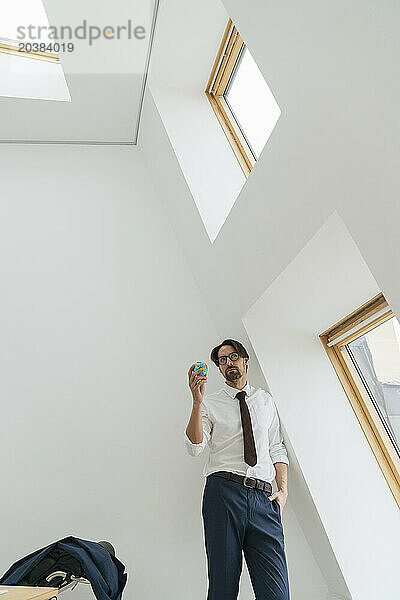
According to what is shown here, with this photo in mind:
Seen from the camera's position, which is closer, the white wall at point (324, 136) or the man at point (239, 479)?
the white wall at point (324, 136)

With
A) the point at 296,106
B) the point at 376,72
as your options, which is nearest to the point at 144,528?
the point at 296,106

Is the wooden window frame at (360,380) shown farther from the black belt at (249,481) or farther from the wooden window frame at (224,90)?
the wooden window frame at (224,90)

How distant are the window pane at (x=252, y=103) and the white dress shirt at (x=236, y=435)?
136cm

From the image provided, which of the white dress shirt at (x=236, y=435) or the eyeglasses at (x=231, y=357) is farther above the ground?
the eyeglasses at (x=231, y=357)

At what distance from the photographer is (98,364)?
135 inches

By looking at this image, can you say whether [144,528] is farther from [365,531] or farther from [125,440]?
[365,531]

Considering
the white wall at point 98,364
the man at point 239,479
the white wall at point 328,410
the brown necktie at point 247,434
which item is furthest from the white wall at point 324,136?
the white wall at point 98,364

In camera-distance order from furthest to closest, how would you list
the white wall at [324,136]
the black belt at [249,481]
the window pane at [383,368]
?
the window pane at [383,368], the black belt at [249,481], the white wall at [324,136]

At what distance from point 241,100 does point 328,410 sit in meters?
1.89

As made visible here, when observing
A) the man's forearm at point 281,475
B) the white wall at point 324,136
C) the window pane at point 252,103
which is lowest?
the man's forearm at point 281,475

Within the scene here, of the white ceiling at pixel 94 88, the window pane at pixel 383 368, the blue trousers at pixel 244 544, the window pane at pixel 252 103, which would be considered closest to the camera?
the blue trousers at pixel 244 544

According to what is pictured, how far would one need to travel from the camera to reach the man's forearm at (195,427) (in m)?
2.57

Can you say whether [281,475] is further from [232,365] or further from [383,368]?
[383,368]

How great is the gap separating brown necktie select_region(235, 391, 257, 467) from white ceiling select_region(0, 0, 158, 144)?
2.00 m
